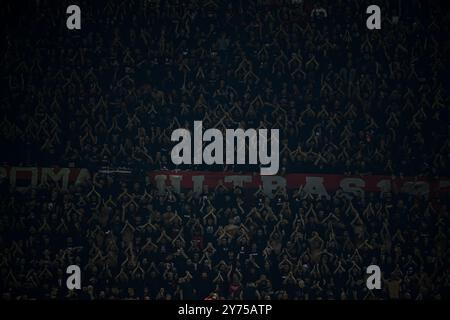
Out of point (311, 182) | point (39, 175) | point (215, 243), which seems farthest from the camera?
point (311, 182)

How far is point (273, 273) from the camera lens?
36.0ft

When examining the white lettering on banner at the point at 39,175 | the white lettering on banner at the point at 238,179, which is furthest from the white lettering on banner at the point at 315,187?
the white lettering on banner at the point at 39,175

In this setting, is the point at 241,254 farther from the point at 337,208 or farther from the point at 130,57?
the point at 130,57

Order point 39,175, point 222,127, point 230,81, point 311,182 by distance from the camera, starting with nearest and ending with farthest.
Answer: point 39,175, point 311,182, point 222,127, point 230,81

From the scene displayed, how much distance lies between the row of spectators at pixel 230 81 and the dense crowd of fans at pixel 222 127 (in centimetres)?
2

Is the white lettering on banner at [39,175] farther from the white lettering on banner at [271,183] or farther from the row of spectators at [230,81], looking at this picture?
the white lettering on banner at [271,183]

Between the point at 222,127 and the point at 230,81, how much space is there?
0.82m

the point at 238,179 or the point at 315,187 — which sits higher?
the point at 238,179

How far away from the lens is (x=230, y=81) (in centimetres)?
1191

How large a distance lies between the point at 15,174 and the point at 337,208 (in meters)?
5.27

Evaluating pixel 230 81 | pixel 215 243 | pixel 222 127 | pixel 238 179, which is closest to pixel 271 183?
pixel 238 179

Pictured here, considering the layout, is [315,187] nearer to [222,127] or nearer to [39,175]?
[222,127]

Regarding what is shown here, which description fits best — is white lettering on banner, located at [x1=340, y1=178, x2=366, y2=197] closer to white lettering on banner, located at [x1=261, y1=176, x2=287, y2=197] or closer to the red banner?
the red banner

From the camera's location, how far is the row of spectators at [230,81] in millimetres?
11594
